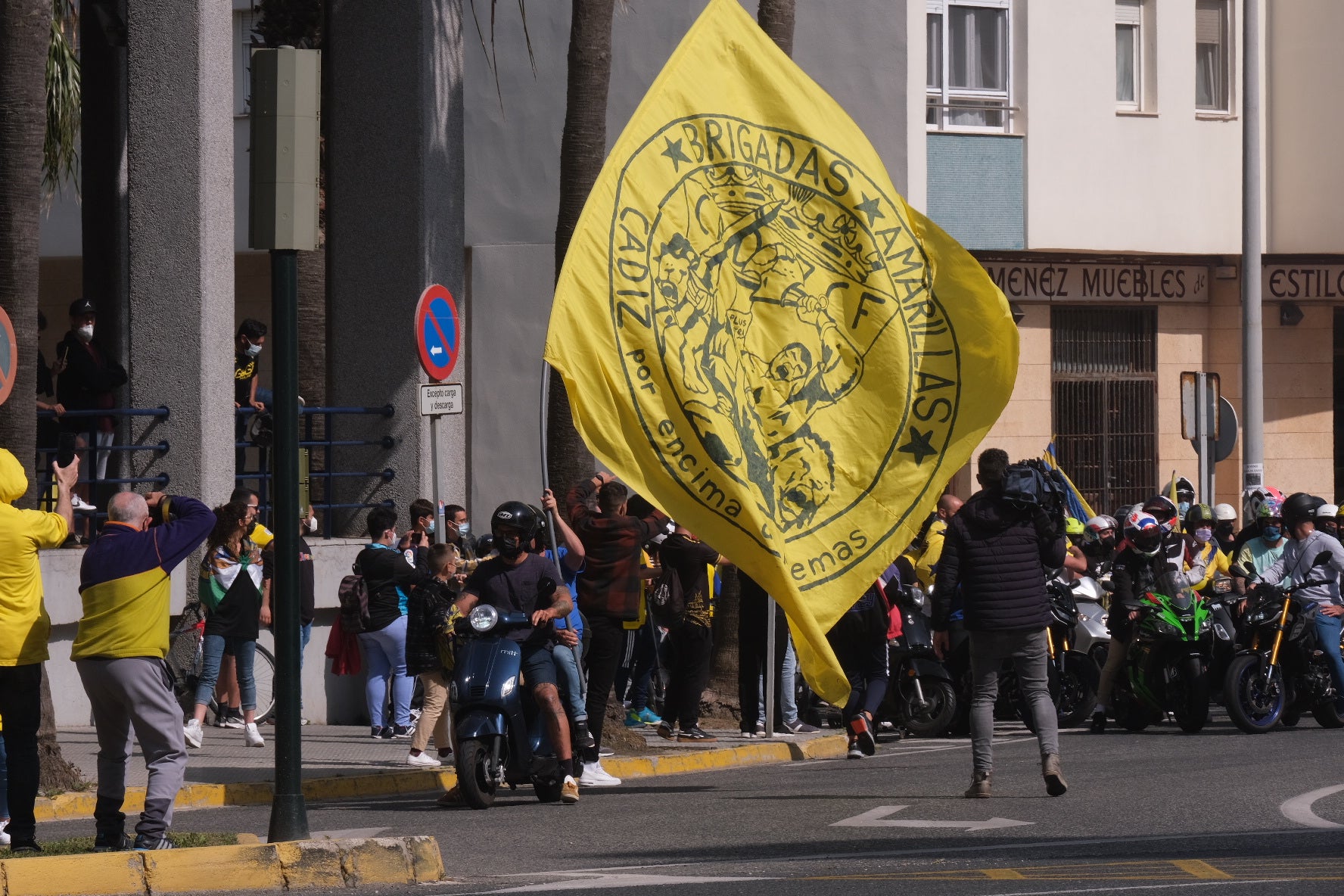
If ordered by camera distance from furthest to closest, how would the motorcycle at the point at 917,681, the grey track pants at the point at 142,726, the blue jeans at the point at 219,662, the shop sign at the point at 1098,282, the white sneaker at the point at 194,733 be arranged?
the shop sign at the point at 1098,282, the motorcycle at the point at 917,681, the blue jeans at the point at 219,662, the white sneaker at the point at 194,733, the grey track pants at the point at 142,726

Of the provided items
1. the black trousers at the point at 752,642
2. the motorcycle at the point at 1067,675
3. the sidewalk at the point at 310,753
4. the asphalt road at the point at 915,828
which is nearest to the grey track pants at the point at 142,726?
the asphalt road at the point at 915,828

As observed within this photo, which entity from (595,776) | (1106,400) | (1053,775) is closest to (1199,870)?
(1053,775)

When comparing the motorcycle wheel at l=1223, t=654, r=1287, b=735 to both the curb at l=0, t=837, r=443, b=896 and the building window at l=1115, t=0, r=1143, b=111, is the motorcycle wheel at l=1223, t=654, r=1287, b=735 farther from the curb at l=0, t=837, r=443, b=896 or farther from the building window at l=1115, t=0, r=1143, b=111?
the building window at l=1115, t=0, r=1143, b=111

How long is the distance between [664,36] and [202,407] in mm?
9196

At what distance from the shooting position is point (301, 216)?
905 cm

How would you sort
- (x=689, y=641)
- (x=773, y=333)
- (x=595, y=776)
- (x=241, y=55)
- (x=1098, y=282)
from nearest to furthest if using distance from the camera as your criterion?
(x=773, y=333) < (x=595, y=776) < (x=689, y=641) < (x=1098, y=282) < (x=241, y=55)

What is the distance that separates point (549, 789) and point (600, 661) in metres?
1.23

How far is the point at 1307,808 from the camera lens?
10.9m

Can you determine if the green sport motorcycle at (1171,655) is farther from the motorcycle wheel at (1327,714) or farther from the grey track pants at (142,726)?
the grey track pants at (142,726)

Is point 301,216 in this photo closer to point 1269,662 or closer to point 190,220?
point 190,220

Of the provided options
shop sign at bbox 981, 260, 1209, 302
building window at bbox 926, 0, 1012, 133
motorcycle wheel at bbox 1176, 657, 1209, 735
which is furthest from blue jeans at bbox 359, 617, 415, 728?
building window at bbox 926, 0, 1012, 133

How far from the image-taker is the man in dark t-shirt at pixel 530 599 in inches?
460

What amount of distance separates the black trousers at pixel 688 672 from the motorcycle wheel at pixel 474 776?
11.2 feet

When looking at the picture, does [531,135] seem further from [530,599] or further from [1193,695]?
[530,599]
